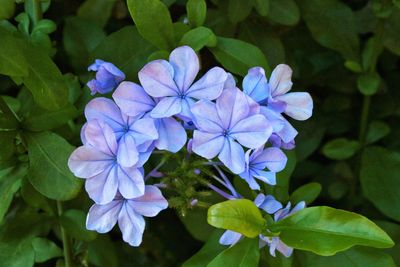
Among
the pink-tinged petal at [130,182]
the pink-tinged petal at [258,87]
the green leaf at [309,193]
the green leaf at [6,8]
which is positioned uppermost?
the green leaf at [6,8]

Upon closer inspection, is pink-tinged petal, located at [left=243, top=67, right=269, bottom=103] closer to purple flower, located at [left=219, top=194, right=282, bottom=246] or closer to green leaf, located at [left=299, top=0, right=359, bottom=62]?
purple flower, located at [left=219, top=194, right=282, bottom=246]

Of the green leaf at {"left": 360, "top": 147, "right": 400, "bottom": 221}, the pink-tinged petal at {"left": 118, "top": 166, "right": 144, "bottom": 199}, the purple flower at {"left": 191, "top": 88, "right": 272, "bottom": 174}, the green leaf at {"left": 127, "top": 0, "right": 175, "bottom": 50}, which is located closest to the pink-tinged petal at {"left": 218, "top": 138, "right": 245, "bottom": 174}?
the purple flower at {"left": 191, "top": 88, "right": 272, "bottom": 174}

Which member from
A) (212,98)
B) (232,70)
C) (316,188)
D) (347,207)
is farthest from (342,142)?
(212,98)

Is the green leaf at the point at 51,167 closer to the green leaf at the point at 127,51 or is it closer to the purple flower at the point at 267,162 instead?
the green leaf at the point at 127,51

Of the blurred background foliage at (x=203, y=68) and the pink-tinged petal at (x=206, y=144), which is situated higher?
the pink-tinged petal at (x=206, y=144)

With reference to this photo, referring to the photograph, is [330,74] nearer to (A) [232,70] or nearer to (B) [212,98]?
(A) [232,70]

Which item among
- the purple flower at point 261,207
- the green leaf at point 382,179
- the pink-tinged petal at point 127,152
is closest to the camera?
the pink-tinged petal at point 127,152

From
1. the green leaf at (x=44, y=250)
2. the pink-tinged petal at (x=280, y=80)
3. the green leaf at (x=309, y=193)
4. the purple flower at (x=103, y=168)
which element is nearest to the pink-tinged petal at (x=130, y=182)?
the purple flower at (x=103, y=168)
